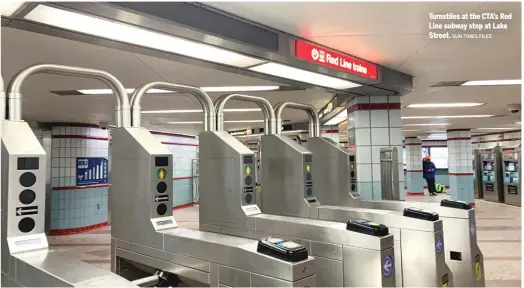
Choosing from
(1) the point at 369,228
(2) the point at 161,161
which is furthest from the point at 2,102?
(1) the point at 369,228

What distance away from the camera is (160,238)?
2273 millimetres

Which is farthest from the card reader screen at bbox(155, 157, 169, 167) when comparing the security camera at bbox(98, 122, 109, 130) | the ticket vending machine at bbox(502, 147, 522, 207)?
the ticket vending machine at bbox(502, 147, 522, 207)

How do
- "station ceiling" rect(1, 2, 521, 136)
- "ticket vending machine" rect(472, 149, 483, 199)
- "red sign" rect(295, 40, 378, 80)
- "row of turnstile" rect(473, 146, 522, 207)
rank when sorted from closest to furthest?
"station ceiling" rect(1, 2, 521, 136) < "red sign" rect(295, 40, 378, 80) < "row of turnstile" rect(473, 146, 522, 207) < "ticket vending machine" rect(472, 149, 483, 199)

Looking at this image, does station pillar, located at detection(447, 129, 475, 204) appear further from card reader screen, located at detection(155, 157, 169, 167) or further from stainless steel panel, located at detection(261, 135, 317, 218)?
card reader screen, located at detection(155, 157, 169, 167)

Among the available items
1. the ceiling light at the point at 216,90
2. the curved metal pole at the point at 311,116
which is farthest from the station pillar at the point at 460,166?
the ceiling light at the point at 216,90

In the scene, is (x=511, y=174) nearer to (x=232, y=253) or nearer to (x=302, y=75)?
(x=302, y=75)

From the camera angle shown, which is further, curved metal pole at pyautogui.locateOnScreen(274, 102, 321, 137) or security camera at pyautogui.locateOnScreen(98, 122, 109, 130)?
security camera at pyautogui.locateOnScreen(98, 122, 109, 130)

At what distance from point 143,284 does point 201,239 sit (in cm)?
37

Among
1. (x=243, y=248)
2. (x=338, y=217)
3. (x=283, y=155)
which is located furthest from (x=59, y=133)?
(x=243, y=248)

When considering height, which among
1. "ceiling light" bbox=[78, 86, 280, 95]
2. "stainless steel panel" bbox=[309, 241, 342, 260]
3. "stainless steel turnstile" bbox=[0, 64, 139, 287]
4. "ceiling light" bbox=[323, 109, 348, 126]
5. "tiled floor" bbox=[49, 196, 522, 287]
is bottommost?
"tiled floor" bbox=[49, 196, 522, 287]

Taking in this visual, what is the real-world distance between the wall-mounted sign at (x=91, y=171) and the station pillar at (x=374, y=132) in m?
5.73

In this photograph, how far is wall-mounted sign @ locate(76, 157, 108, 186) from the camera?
26.1ft

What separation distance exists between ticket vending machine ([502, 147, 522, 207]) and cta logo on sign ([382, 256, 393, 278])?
10.1m

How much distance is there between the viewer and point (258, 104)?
11.5 ft
